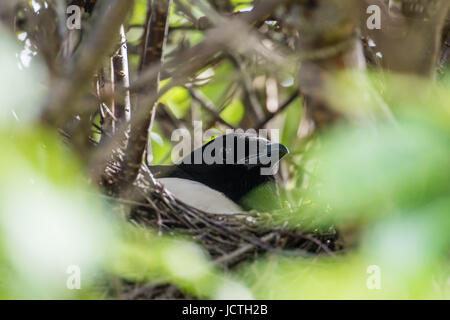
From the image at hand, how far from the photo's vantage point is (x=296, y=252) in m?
3.20

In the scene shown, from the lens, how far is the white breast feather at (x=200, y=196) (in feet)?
14.4

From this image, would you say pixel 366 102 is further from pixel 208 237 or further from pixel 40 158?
pixel 208 237

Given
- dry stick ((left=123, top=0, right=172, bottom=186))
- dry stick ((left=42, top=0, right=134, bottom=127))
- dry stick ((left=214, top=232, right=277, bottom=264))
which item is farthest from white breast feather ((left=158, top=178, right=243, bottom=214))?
dry stick ((left=42, top=0, right=134, bottom=127))

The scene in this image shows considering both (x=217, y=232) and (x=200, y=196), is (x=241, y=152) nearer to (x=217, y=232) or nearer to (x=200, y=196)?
(x=200, y=196)

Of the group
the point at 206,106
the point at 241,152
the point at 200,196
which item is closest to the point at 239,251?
the point at 200,196

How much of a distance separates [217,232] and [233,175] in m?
1.53

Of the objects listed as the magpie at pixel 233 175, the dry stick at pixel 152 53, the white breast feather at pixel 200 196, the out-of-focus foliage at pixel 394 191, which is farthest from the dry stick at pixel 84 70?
the magpie at pixel 233 175

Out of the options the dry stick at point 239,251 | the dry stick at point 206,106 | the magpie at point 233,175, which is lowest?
the dry stick at point 239,251

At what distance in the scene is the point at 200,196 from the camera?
452 centimetres

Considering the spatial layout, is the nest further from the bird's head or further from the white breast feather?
the bird's head

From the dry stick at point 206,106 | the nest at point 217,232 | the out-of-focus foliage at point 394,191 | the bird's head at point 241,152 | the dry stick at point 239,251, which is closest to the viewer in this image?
the out-of-focus foliage at point 394,191

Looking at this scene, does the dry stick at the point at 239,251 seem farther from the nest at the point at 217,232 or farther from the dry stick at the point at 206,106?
the dry stick at the point at 206,106

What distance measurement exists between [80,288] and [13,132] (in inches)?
31.8
